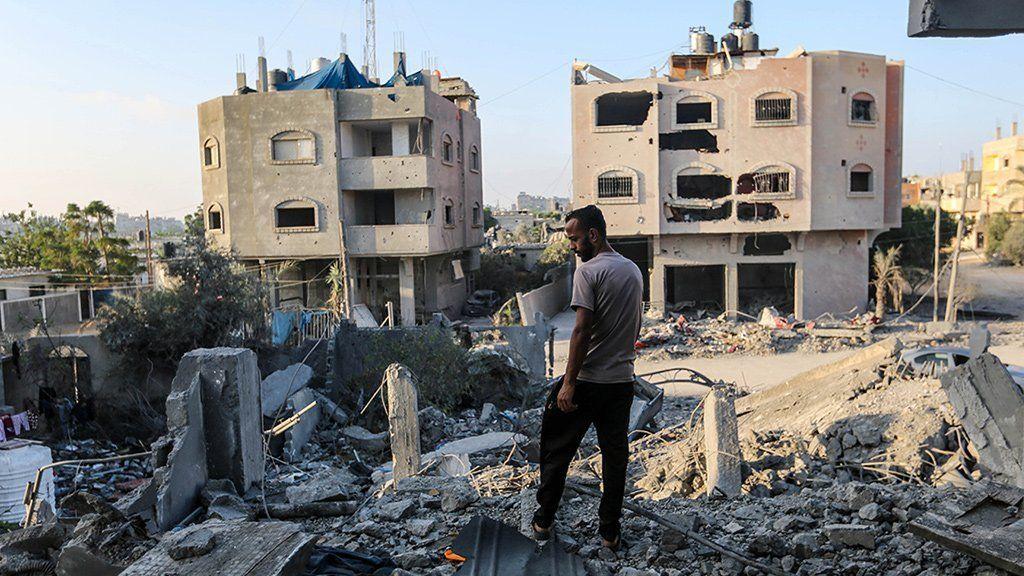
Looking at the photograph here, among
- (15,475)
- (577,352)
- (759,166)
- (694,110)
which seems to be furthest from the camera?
(694,110)

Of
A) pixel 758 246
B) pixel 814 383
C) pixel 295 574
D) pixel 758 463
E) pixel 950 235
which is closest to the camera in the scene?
pixel 295 574

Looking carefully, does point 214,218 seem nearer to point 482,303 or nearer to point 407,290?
point 407,290

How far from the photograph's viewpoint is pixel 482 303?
36250 millimetres

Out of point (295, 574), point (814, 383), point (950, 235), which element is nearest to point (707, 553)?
point (295, 574)

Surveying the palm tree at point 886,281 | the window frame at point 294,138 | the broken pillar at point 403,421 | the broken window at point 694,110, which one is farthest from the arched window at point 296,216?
the broken pillar at point 403,421

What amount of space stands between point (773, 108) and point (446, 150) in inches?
509

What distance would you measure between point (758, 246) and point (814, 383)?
70.4 feet

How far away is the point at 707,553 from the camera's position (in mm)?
4090

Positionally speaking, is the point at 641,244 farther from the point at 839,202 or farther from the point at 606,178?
the point at 839,202

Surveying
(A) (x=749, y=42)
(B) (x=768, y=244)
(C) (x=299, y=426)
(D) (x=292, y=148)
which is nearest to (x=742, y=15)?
(A) (x=749, y=42)

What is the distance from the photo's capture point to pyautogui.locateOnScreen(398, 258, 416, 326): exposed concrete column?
29516 mm

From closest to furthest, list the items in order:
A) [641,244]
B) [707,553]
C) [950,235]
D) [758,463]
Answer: [707,553], [758,463], [641,244], [950,235]

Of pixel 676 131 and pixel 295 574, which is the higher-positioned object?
pixel 676 131

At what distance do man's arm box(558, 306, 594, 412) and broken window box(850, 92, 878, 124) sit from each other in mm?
29352
